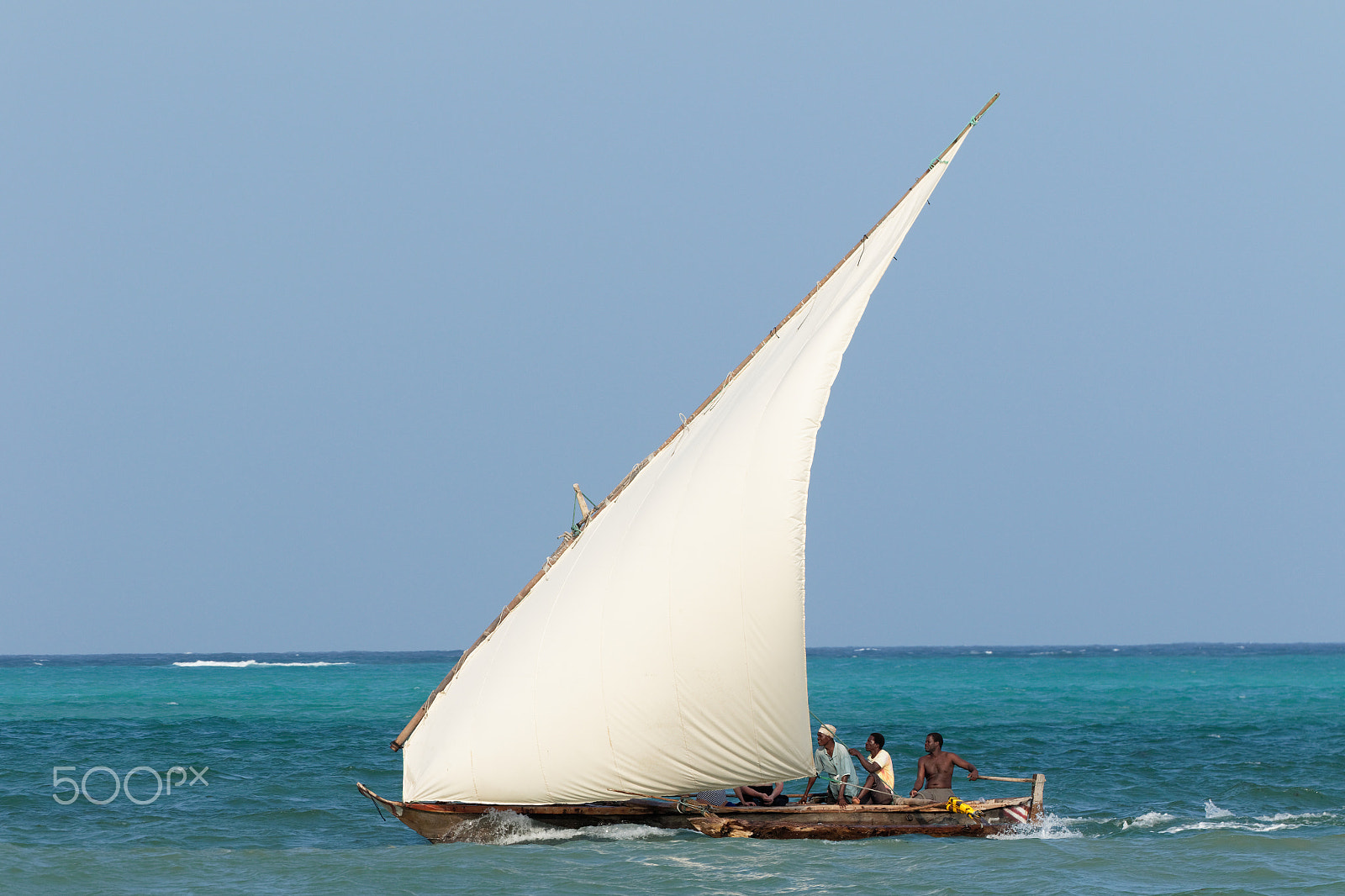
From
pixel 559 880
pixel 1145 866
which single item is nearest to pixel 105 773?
pixel 559 880

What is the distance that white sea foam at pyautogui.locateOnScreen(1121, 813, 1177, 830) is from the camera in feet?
65.0

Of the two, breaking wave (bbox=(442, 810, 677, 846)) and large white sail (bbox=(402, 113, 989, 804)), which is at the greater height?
large white sail (bbox=(402, 113, 989, 804))

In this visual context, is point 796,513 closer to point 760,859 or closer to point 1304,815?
point 760,859

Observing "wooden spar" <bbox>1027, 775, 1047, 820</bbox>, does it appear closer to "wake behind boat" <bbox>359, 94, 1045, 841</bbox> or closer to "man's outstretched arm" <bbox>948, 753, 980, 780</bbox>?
"man's outstretched arm" <bbox>948, 753, 980, 780</bbox>

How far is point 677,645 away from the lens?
15836 millimetres

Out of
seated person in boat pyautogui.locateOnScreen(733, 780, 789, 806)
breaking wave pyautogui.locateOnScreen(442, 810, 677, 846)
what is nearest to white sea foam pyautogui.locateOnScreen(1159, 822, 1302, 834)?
seated person in boat pyautogui.locateOnScreen(733, 780, 789, 806)

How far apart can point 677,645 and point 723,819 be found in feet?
9.09

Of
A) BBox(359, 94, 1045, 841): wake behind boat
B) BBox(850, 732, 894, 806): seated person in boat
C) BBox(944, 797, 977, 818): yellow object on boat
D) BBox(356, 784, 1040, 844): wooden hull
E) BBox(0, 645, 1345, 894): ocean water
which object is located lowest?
BBox(0, 645, 1345, 894): ocean water

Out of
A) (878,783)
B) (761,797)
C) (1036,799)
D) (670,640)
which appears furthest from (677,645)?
(1036,799)

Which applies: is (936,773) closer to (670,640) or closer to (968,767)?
(968,767)

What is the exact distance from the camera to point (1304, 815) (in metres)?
20.9

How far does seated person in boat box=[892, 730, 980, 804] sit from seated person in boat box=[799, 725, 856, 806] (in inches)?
28.2

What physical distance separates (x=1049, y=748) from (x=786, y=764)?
19.2 metres

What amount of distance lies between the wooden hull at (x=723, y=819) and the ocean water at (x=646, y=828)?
170mm
